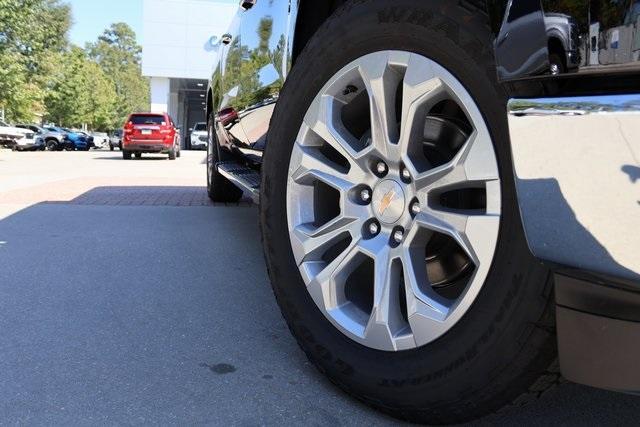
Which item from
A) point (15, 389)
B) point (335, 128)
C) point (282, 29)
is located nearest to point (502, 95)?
point (335, 128)

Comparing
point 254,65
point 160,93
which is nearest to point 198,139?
point 160,93

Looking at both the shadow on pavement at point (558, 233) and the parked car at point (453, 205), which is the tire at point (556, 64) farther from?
the shadow on pavement at point (558, 233)

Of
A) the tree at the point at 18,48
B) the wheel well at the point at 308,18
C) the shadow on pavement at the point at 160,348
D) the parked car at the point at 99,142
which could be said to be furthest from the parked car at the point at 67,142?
the wheel well at the point at 308,18

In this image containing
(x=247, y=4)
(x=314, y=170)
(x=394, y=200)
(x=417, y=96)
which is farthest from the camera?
(x=247, y=4)

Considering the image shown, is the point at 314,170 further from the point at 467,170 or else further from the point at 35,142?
the point at 35,142

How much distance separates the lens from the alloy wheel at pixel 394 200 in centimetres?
160

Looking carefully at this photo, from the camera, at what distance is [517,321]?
1.43 m

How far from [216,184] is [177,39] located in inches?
1245

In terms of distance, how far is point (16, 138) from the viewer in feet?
104

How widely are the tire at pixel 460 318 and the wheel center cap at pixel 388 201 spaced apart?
388 mm

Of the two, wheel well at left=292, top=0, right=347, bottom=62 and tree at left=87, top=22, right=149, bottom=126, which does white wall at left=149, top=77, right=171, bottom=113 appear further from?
tree at left=87, top=22, right=149, bottom=126

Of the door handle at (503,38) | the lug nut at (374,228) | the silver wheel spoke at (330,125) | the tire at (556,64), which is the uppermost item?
the door handle at (503,38)

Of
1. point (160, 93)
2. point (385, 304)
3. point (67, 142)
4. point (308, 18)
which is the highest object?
point (160, 93)

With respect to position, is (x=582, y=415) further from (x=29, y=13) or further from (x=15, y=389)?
(x=29, y=13)
